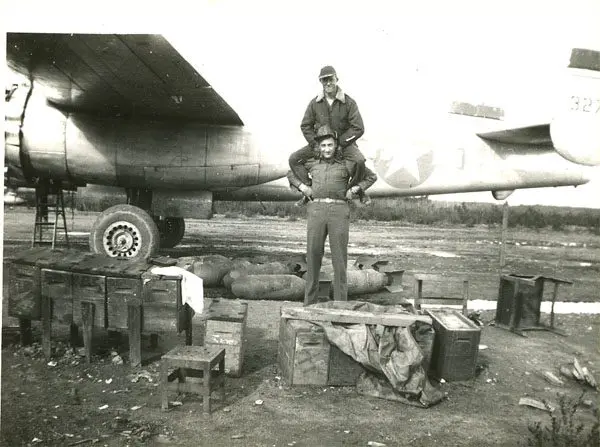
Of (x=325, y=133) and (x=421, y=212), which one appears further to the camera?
(x=421, y=212)

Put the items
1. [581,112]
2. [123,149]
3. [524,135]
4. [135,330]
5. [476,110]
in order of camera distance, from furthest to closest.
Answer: [476,110] → [524,135] → [123,149] → [581,112] → [135,330]

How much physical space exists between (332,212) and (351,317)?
156cm

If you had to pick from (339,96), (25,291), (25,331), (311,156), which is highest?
(339,96)

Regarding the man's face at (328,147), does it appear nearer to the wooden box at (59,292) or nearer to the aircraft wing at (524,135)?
the wooden box at (59,292)

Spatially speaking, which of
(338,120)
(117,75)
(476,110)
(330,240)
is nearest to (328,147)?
(338,120)

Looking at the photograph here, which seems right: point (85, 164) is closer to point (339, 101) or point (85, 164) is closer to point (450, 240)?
point (339, 101)

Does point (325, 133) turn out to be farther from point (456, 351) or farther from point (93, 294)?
point (93, 294)

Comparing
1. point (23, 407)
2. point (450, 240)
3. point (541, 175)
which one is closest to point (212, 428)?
point (23, 407)

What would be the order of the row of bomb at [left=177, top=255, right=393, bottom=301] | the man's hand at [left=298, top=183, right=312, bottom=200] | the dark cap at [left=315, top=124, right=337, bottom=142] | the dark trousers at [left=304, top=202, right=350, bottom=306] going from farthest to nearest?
the row of bomb at [left=177, top=255, right=393, bottom=301]
the man's hand at [left=298, top=183, right=312, bottom=200]
the dark trousers at [left=304, top=202, right=350, bottom=306]
the dark cap at [left=315, top=124, right=337, bottom=142]

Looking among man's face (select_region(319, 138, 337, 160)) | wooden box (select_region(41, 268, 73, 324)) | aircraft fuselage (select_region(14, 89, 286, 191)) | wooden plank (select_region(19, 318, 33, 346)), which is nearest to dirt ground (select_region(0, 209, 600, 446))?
wooden plank (select_region(19, 318, 33, 346))

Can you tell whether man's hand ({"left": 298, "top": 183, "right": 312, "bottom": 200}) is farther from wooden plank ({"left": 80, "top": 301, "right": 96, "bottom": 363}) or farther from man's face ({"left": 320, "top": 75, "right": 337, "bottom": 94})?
wooden plank ({"left": 80, "top": 301, "right": 96, "bottom": 363})

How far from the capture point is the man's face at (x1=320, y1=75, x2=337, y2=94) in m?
5.09

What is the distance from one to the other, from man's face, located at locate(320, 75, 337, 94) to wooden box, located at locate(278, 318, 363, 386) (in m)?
2.50

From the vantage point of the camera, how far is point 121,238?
826 cm
